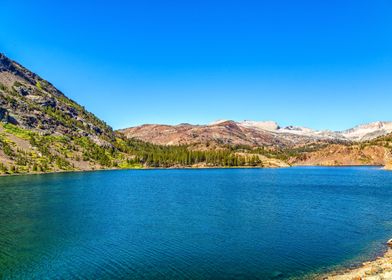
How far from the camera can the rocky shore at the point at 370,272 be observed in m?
40.6

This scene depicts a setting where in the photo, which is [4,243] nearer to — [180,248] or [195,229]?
[180,248]

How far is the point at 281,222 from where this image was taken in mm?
79500

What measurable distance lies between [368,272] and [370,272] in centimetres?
26

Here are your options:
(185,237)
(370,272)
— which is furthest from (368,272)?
(185,237)

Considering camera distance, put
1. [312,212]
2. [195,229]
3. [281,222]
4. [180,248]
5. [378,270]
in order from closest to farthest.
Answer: [378,270] → [180,248] → [195,229] → [281,222] → [312,212]

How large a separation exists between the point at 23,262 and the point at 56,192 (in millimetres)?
88480

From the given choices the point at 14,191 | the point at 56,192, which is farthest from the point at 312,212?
the point at 14,191

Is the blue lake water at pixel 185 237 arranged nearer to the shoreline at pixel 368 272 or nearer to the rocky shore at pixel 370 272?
the shoreline at pixel 368 272

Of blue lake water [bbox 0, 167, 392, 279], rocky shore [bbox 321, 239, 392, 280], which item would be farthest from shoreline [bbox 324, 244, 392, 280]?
blue lake water [bbox 0, 167, 392, 279]

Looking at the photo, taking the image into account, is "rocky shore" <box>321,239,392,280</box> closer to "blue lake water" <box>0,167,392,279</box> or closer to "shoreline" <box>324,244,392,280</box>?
"shoreline" <box>324,244,392,280</box>

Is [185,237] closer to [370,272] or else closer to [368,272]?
[368,272]

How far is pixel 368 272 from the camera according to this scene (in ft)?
144

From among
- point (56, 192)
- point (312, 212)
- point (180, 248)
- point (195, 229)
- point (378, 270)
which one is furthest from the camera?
point (56, 192)

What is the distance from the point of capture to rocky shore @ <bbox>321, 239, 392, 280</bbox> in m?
40.6
